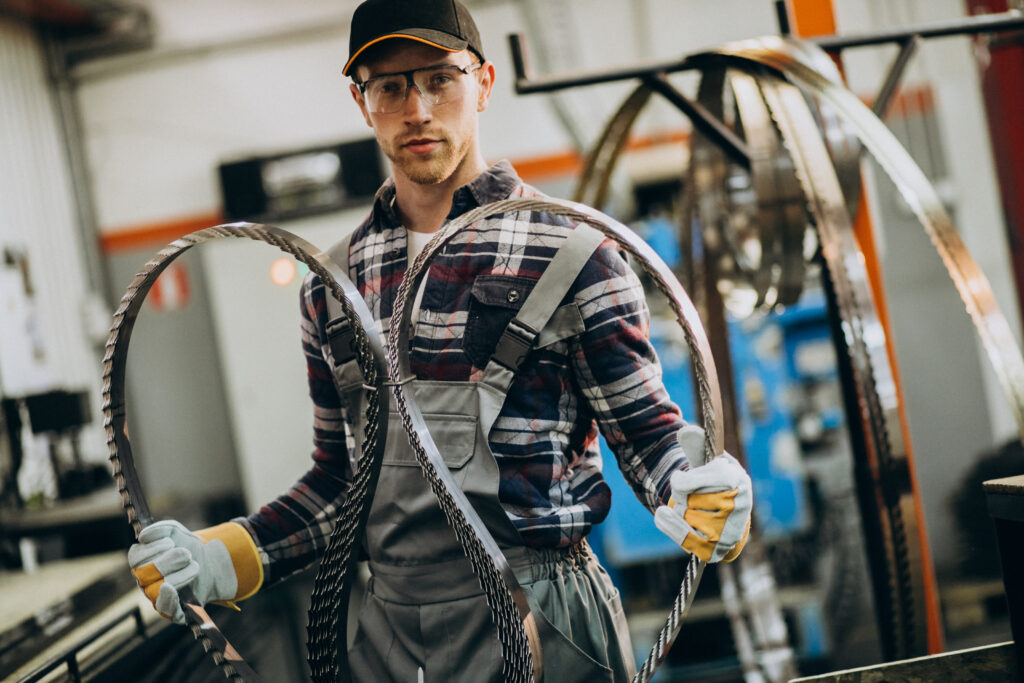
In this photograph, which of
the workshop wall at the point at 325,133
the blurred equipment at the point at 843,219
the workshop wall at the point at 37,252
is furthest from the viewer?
the workshop wall at the point at 325,133

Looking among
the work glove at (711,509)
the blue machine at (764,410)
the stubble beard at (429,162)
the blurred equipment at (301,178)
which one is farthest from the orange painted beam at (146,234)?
the work glove at (711,509)

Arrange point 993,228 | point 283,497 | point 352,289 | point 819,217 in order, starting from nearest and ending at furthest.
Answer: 1. point 352,289
2. point 283,497
3. point 819,217
4. point 993,228

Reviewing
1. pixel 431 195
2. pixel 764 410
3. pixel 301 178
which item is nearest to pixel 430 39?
pixel 431 195

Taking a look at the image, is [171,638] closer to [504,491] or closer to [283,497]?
[283,497]

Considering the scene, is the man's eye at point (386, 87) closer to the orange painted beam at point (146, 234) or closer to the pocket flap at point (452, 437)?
the pocket flap at point (452, 437)

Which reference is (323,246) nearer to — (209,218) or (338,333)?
(209,218)

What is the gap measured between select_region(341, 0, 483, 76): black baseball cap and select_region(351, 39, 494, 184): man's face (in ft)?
0.08

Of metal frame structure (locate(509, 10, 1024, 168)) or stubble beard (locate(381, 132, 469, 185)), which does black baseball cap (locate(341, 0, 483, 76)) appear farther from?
metal frame structure (locate(509, 10, 1024, 168))

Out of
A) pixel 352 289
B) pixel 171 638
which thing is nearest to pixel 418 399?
pixel 352 289

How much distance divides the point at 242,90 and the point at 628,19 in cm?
278

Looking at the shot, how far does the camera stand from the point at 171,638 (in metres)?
1.88

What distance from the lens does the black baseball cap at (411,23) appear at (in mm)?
1150

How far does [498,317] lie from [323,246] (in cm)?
436

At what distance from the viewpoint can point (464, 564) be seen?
1235 millimetres
